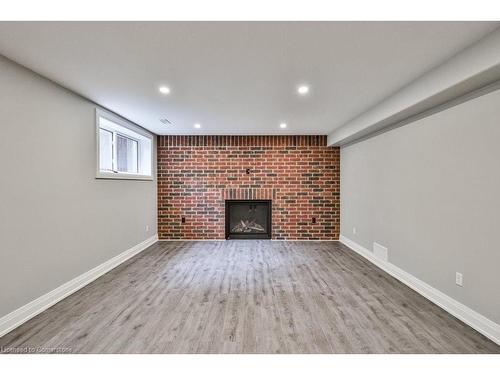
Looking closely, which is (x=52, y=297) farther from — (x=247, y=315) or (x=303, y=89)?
(x=303, y=89)

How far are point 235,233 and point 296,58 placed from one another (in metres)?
4.04

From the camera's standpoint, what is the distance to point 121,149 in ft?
13.9

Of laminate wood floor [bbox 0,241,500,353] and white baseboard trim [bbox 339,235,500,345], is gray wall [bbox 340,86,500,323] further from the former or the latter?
laminate wood floor [bbox 0,241,500,353]

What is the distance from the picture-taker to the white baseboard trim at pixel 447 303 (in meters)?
1.93

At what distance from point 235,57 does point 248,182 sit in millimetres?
3474

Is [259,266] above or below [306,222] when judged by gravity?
below

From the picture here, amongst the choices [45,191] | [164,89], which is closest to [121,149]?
[45,191]

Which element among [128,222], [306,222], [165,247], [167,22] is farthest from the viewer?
[306,222]

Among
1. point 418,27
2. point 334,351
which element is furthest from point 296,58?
point 334,351

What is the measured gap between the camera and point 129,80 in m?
2.40

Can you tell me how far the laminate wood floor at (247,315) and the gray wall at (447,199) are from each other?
35 cm

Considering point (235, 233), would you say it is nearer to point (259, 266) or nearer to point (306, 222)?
point (306, 222)

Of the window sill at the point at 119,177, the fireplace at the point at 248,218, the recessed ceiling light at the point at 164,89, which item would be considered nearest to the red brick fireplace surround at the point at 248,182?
the fireplace at the point at 248,218

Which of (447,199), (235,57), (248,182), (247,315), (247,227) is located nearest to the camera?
(235,57)
